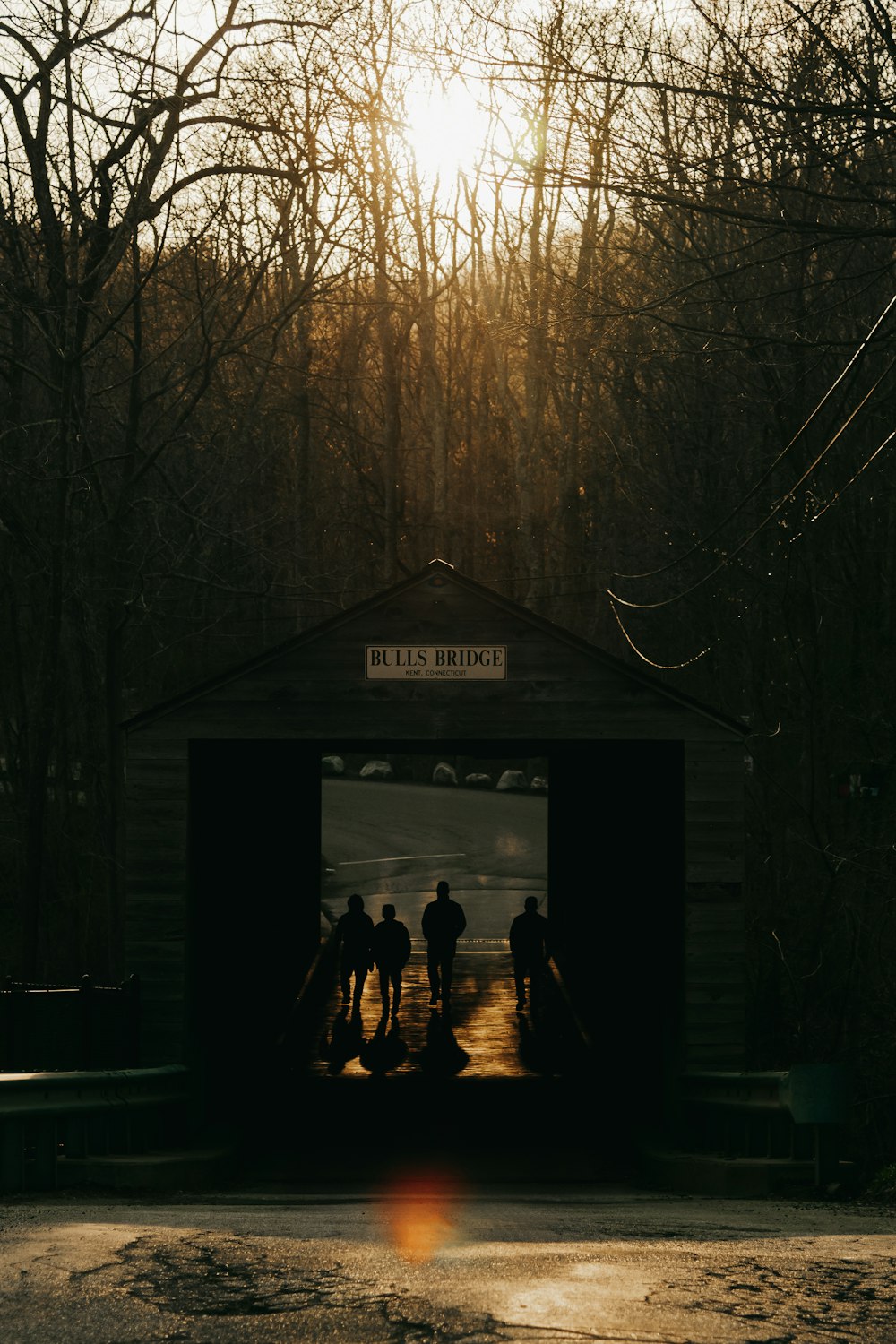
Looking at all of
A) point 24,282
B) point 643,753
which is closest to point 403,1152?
point 643,753

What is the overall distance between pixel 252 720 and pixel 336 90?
35.6ft

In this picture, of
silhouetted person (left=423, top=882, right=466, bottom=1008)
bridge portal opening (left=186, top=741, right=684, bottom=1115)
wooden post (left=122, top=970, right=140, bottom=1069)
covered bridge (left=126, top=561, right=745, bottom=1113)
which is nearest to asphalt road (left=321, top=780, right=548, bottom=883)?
bridge portal opening (left=186, top=741, right=684, bottom=1115)

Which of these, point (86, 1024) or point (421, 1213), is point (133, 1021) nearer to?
point (86, 1024)

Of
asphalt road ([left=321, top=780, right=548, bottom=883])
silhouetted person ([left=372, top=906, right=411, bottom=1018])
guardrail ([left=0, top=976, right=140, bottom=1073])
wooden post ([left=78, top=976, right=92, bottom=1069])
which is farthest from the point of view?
asphalt road ([left=321, top=780, right=548, bottom=883])

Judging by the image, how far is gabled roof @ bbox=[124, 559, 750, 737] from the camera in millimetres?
11828

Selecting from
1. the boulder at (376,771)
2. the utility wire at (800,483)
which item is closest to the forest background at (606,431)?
the utility wire at (800,483)

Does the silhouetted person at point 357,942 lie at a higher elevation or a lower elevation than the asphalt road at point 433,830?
lower

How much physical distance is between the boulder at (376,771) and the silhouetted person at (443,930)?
88.9 ft

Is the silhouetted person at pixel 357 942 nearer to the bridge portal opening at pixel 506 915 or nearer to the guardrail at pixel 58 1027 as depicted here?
the bridge portal opening at pixel 506 915

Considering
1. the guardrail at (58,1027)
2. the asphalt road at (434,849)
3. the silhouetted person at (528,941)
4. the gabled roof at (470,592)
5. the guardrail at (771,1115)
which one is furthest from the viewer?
the asphalt road at (434,849)

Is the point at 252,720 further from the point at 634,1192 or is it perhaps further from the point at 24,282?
the point at 24,282

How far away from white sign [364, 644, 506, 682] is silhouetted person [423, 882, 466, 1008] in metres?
3.89

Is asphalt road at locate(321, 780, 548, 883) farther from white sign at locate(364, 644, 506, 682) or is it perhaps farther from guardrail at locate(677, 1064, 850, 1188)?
guardrail at locate(677, 1064, 850, 1188)

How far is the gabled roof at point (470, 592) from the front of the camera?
11.8m
